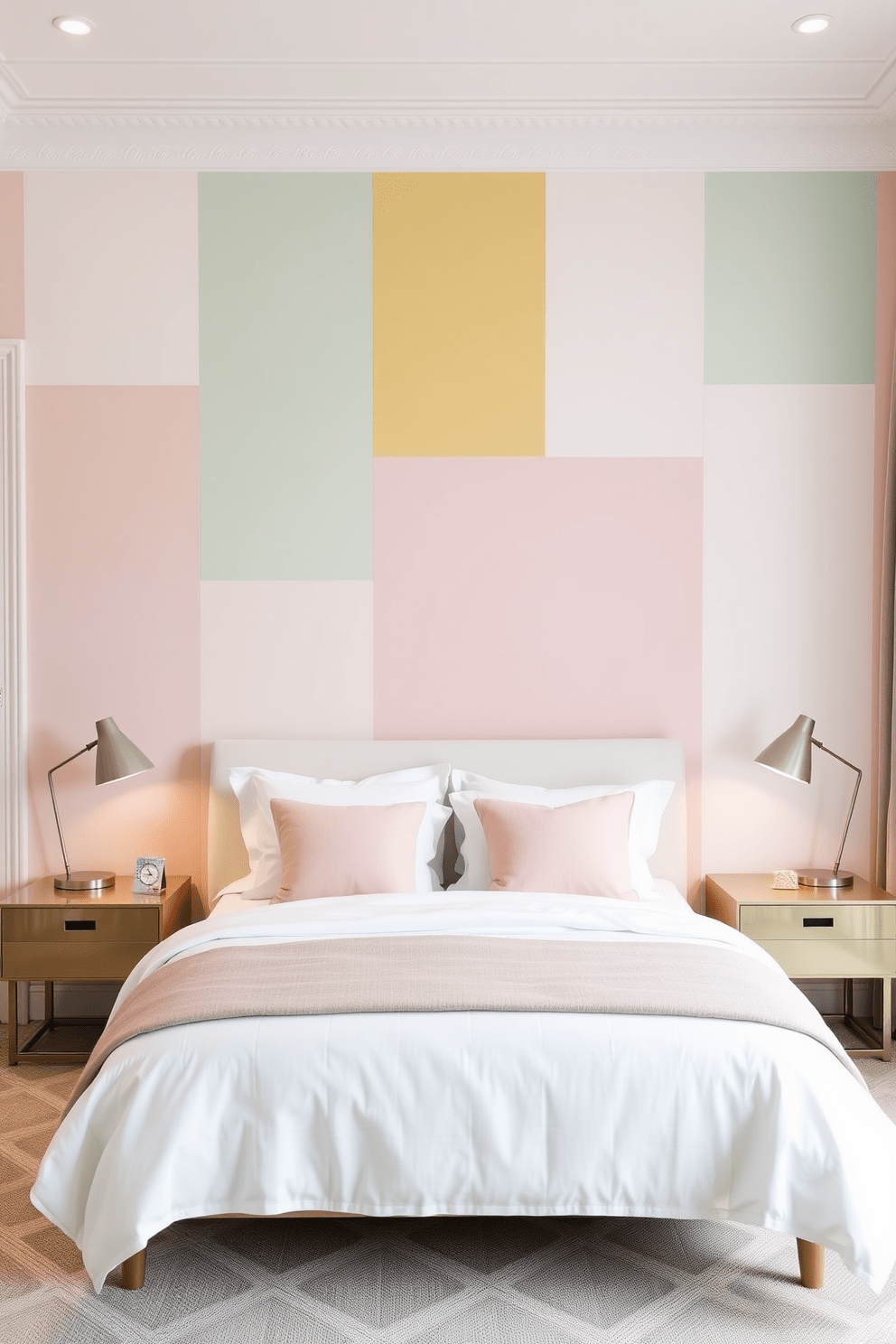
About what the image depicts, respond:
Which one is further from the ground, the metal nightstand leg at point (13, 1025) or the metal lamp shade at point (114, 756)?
the metal lamp shade at point (114, 756)

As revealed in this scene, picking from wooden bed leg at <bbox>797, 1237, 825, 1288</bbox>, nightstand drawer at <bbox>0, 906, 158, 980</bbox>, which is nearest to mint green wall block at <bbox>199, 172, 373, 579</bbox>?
nightstand drawer at <bbox>0, 906, 158, 980</bbox>

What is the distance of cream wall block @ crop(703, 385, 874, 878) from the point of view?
402cm

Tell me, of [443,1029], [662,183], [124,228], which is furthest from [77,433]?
[443,1029]

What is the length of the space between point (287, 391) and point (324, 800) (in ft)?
4.91

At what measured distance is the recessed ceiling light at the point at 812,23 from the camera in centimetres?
332

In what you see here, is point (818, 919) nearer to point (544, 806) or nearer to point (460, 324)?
point (544, 806)

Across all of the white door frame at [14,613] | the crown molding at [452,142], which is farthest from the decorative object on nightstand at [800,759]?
the white door frame at [14,613]

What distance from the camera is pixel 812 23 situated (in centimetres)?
335

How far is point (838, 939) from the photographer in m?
3.63

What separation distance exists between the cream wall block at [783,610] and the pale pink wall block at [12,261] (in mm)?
2531

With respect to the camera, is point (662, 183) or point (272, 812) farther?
point (662, 183)

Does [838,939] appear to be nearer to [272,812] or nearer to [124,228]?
[272,812]

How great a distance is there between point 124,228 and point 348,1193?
10.8ft

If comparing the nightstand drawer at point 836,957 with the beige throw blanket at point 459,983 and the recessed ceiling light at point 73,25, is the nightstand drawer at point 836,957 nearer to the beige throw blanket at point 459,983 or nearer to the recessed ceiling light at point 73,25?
the beige throw blanket at point 459,983
